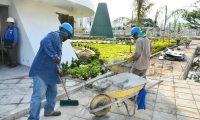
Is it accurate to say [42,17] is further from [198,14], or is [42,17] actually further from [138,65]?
[198,14]

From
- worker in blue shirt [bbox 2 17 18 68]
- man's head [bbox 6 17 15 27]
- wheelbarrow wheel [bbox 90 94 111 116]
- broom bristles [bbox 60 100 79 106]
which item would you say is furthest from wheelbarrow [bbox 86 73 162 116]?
man's head [bbox 6 17 15 27]

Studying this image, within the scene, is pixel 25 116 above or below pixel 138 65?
below

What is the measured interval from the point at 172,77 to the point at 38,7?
20.3ft

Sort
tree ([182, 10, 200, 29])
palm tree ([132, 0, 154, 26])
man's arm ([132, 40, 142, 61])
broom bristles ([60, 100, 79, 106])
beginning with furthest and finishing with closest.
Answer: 1. tree ([182, 10, 200, 29])
2. palm tree ([132, 0, 154, 26])
3. man's arm ([132, 40, 142, 61])
4. broom bristles ([60, 100, 79, 106])

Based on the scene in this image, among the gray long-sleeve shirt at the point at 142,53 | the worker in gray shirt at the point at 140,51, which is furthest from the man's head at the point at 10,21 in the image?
the gray long-sleeve shirt at the point at 142,53

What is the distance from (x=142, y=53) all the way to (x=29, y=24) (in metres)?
4.64

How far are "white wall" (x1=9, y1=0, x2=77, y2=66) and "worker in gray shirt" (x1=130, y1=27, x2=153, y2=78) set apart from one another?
159 inches

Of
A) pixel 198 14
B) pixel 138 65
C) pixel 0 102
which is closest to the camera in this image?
pixel 0 102

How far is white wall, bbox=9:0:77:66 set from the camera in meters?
6.61

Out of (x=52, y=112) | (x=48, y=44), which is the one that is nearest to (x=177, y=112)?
(x=52, y=112)

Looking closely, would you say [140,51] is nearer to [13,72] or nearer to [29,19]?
[13,72]

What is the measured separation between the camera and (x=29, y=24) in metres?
6.78

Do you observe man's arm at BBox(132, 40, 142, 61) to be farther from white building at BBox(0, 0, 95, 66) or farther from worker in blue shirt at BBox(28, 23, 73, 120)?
white building at BBox(0, 0, 95, 66)

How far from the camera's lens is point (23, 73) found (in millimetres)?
6094
